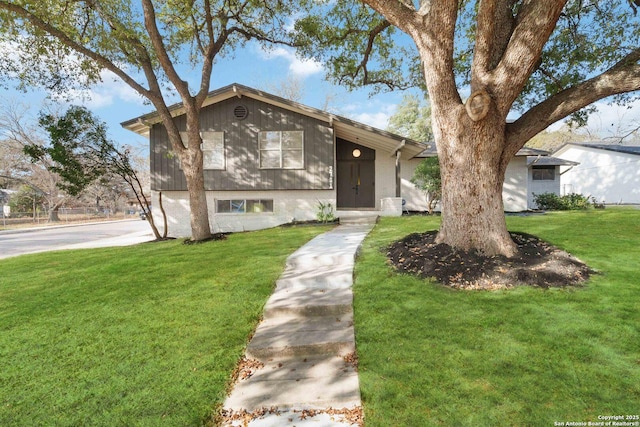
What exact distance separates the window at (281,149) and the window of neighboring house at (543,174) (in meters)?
13.6

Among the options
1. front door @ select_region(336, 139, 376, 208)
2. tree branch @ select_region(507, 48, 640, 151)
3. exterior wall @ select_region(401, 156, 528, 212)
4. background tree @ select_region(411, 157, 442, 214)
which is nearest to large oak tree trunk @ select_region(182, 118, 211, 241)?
front door @ select_region(336, 139, 376, 208)

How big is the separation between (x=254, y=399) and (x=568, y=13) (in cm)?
1042

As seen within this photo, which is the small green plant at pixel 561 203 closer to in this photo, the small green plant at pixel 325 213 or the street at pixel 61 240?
the small green plant at pixel 325 213

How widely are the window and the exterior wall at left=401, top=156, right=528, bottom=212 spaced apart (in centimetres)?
529

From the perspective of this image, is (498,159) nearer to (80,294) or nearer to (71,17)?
(80,294)

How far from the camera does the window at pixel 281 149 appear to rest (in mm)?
11234

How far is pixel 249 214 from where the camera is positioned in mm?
11695

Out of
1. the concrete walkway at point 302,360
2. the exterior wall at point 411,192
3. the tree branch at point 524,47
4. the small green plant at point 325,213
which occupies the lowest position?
the concrete walkway at point 302,360

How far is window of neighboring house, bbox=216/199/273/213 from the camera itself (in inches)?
461

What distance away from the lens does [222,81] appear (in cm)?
1106

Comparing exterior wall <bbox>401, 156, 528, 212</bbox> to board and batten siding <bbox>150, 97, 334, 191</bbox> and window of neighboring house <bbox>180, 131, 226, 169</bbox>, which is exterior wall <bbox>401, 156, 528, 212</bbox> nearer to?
board and batten siding <bbox>150, 97, 334, 191</bbox>

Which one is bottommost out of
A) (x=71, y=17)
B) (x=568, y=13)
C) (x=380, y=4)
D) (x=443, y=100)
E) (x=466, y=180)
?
(x=466, y=180)

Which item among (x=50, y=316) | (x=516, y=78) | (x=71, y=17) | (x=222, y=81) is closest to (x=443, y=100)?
(x=516, y=78)

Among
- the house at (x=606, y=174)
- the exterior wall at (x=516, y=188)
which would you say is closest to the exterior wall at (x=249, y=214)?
the exterior wall at (x=516, y=188)
